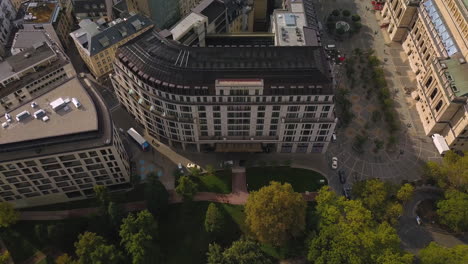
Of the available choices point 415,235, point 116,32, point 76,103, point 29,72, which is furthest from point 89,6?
point 415,235

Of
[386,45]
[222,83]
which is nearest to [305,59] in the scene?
[222,83]

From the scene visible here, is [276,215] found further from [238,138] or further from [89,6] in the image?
[89,6]

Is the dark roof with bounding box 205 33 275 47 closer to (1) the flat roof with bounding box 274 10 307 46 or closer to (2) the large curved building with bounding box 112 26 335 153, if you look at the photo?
(1) the flat roof with bounding box 274 10 307 46

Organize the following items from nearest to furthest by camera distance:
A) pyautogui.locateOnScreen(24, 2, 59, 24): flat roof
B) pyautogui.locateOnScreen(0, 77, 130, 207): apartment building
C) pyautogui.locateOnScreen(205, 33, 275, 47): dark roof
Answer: pyautogui.locateOnScreen(0, 77, 130, 207): apartment building
pyautogui.locateOnScreen(205, 33, 275, 47): dark roof
pyautogui.locateOnScreen(24, 2, 59, 24): flat roof

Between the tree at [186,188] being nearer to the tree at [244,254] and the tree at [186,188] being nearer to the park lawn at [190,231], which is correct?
the park lawn at [190,231]

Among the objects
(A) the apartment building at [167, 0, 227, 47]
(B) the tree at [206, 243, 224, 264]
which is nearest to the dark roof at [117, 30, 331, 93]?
(A) the apartment building at [167, 0, 227, 47]

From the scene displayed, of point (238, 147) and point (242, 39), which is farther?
point (242, 39)
